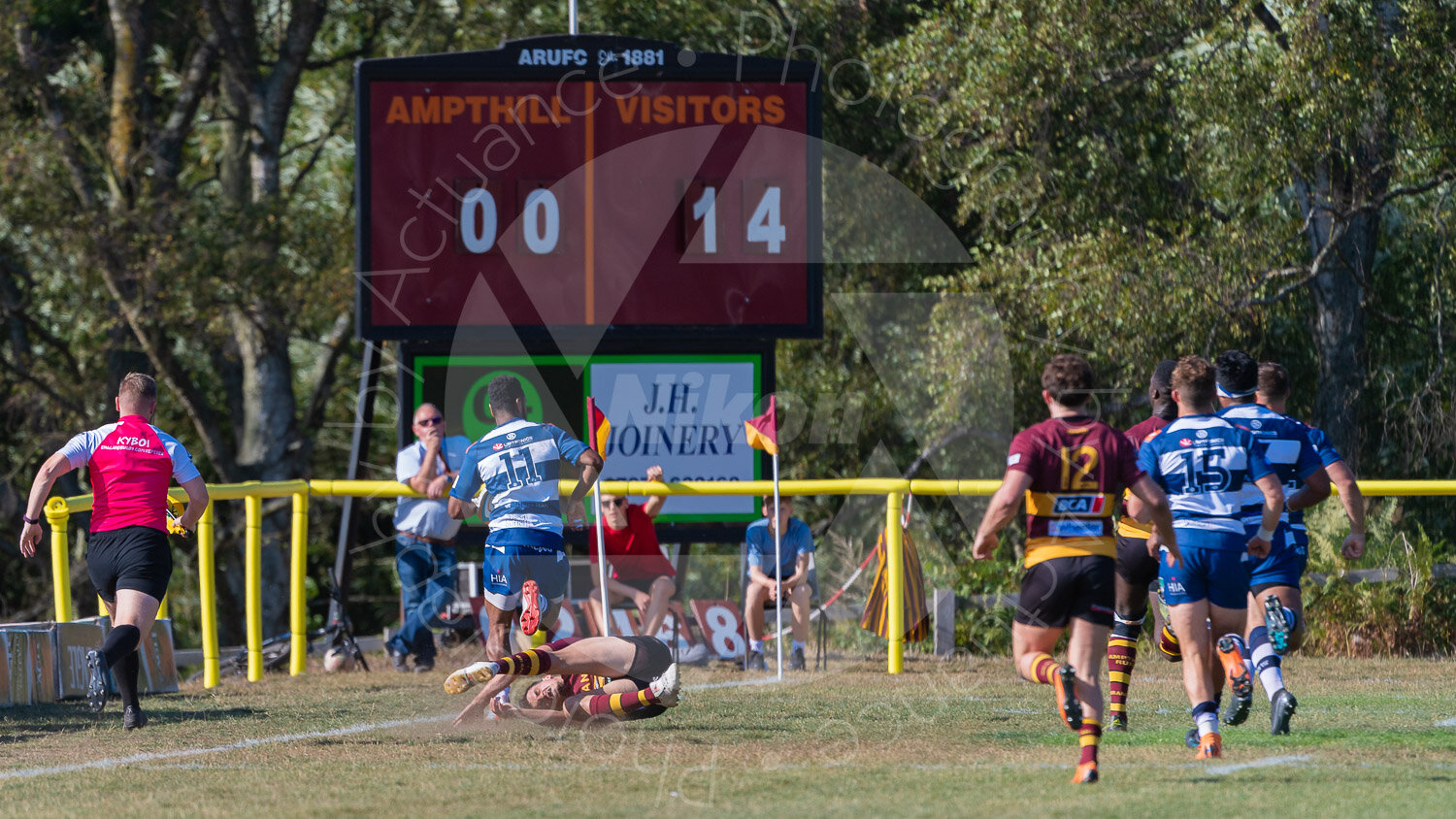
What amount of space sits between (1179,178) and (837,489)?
23.5 feet

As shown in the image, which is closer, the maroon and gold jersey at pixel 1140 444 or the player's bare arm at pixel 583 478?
the maroon and gold jersey at pixel 1140 444

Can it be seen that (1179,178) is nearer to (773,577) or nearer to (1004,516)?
(773,577)

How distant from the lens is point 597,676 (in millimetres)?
8922

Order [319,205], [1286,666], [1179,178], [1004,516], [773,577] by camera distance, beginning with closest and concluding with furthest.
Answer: [1004,516] → [1286,666] → [773,577] → [1179,178] → [319,205]

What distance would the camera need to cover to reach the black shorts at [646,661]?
8672 millimetres

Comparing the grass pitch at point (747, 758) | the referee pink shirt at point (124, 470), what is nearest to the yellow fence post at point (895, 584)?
the grass pitch at point (747, 758)

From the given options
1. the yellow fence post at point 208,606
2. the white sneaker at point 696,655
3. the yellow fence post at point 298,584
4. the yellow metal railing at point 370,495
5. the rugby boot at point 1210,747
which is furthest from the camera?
the white sneaker at point 696,655

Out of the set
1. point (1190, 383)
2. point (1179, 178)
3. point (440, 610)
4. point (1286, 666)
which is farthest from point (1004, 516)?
point (1179, 178)

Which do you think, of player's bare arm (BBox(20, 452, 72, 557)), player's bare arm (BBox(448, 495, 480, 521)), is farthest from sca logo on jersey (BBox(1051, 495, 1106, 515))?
player's bare arm (BBox(20, 452, 72, 557))

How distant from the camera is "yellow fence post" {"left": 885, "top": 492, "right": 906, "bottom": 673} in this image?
506 inches

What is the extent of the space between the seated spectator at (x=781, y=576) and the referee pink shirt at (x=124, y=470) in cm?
525

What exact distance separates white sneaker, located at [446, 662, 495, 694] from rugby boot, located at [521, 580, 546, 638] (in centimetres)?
105

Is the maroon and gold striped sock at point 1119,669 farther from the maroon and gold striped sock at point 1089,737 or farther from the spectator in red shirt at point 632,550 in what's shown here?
the spectator in red shirt at point 632,550

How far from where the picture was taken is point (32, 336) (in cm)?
2789
